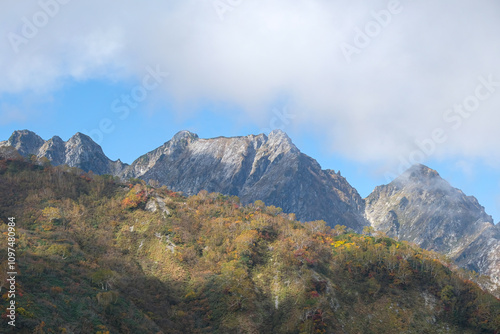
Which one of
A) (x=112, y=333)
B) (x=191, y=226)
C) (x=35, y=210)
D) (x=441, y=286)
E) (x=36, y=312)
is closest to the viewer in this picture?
(x=36, y=312)

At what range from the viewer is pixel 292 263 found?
104562mm

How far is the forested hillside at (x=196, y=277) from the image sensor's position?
70.2m

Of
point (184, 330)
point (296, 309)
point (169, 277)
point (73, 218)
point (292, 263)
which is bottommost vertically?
point (184, 330)

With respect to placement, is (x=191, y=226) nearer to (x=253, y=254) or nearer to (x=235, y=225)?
(x=235, y=225)

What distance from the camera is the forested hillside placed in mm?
70250

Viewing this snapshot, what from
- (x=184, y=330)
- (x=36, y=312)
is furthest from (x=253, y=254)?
(x=36, y=312)

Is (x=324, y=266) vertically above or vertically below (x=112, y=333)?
above

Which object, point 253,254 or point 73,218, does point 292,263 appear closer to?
point 253,254

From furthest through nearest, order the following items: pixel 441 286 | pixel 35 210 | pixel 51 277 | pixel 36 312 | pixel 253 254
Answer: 1. pixel 35 210
2. pixel 253 254
3. pixel 441 286
4. pixel 51 277
5. pixel 36 312

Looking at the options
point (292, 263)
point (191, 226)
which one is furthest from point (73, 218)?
point (292, 263)

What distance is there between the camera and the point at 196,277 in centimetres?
10062

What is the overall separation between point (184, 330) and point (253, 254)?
115 ft

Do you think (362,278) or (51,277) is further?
(362,278)

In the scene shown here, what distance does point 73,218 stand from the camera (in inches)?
4717
